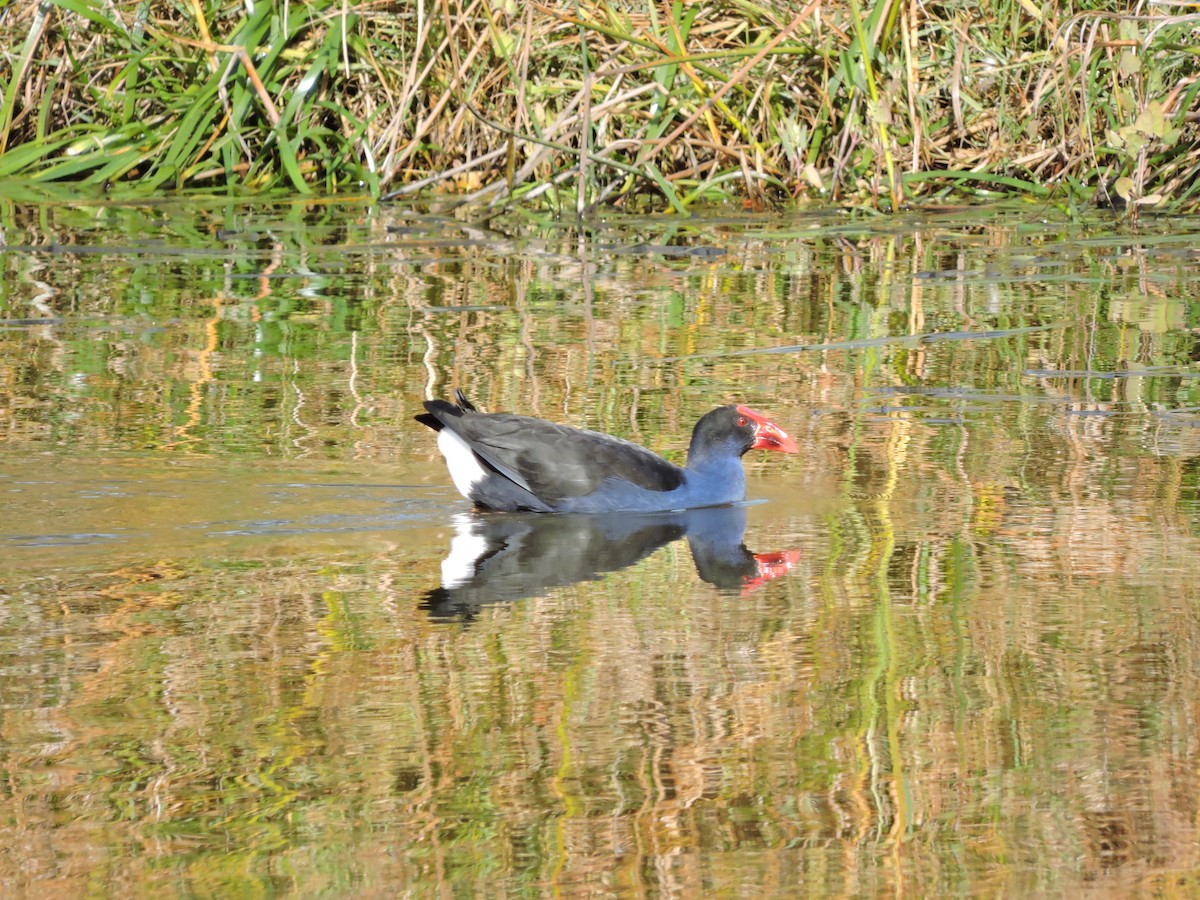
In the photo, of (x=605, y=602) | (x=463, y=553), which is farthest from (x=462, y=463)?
(x=605, y=602)

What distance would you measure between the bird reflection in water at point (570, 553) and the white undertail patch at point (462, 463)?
9 centimetres

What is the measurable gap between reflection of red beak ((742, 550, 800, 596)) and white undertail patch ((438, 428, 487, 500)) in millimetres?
942

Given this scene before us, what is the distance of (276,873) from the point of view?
9.11 feet

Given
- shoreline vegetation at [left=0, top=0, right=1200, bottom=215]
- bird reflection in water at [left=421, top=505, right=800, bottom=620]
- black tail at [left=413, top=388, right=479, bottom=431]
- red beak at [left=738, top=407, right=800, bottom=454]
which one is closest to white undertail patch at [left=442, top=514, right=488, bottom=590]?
bird reflection in water at [left=421, top=505, right=800, bottom=620]

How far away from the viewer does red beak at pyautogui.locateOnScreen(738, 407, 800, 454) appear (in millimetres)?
5680

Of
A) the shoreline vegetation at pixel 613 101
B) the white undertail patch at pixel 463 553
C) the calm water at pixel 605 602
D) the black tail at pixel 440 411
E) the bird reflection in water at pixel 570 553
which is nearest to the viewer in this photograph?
the calm water at pixel 605 602

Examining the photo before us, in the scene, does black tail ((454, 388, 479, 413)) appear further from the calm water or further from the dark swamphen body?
the calm water

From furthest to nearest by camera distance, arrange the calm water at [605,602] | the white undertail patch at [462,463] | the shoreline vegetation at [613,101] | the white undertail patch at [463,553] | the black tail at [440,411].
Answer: the shoreline vegetation at [613,101] < the black tail at [440,411] < the white undertail patch at [462,463] < the white undertail patch at [463,553] < the calm water at [605,602]

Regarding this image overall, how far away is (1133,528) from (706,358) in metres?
2.70

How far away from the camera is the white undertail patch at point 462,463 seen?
212 inches

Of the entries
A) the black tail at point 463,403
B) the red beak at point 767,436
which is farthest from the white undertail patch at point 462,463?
the red beak at point 767,436

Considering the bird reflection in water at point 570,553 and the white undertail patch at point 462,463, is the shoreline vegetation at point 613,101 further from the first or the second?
the bird reflection in water at point 570,553

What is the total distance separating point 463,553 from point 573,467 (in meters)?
0.59

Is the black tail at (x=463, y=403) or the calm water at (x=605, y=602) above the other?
the black tail at (x=463, y=403)
